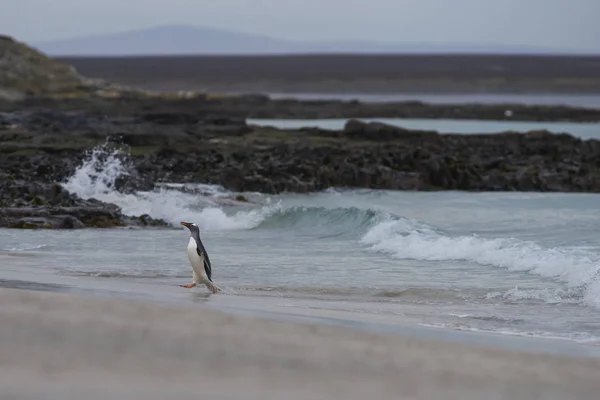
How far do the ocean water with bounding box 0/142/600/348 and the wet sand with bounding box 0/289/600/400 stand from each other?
3.65 ft

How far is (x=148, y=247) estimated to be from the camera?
43.7ft

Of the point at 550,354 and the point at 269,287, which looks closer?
the point at 550,354

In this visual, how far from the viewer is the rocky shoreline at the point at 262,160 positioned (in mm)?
16641

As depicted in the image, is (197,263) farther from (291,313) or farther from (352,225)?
(352,225)

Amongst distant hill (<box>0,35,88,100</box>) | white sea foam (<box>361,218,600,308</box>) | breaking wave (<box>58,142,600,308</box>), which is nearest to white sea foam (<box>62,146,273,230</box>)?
breaking wave (<box>58,142,600,308</box>)

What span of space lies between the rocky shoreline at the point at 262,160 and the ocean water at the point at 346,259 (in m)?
0.62

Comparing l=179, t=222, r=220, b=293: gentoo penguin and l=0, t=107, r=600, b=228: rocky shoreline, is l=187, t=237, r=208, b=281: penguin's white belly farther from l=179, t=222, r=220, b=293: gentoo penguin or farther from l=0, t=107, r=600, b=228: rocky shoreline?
l=0, t=107, r=600, b=228: rocky shoreline

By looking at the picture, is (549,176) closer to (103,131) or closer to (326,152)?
(326,152)

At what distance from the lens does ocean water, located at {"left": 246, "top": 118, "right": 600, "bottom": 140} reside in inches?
1528

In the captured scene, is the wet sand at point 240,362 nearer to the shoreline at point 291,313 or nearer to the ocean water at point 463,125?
the shoreline at point 291,313

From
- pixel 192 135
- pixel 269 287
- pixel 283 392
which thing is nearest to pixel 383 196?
pixel 192 135

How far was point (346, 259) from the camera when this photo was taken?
12.8 meters

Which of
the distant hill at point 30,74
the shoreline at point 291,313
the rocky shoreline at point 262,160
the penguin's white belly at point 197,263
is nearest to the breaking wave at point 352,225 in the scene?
the rocky shoreline at point 262,160

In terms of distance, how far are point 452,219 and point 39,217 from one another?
660 centimetres
